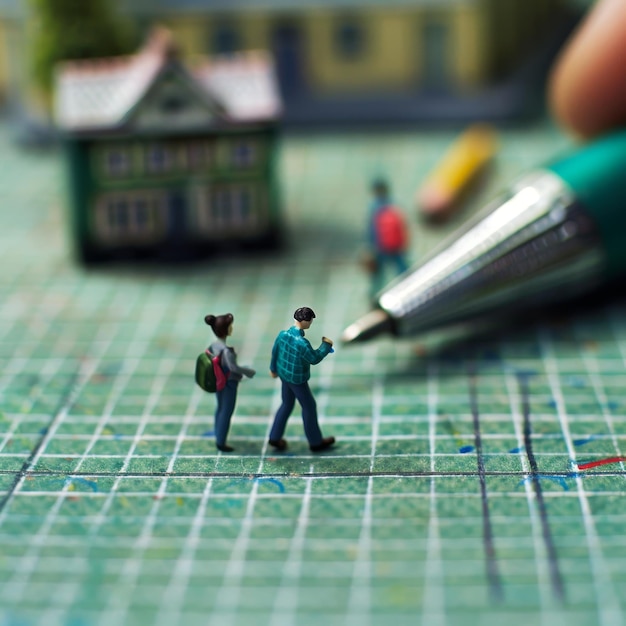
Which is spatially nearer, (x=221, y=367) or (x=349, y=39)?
(x=221, y=367)

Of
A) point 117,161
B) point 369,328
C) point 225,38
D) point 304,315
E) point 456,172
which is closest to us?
point 304,315

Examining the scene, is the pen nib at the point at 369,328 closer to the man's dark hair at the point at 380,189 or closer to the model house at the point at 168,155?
the man's dark hair at the point at 380,189

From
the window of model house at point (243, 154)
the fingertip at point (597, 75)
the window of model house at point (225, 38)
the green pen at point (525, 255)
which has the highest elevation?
the window of model house at point (225, 38)

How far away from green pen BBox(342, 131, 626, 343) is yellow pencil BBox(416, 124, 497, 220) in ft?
5.27

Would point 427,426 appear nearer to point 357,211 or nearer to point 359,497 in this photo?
point 359,497

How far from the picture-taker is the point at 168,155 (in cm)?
→ 796

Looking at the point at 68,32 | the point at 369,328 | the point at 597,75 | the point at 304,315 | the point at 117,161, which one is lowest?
the point at 304,315

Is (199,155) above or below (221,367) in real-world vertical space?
above

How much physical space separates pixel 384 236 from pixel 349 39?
12.8 feet

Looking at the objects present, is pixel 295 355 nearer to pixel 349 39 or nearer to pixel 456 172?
pixel 456 172

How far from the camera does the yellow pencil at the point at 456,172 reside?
28.4 feet

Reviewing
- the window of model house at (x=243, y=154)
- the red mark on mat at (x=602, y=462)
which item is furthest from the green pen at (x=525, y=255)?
the window of model house at (x=243, y=154)

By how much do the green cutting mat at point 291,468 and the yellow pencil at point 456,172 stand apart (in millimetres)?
507

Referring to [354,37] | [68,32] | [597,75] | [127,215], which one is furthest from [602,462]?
[68,32]
